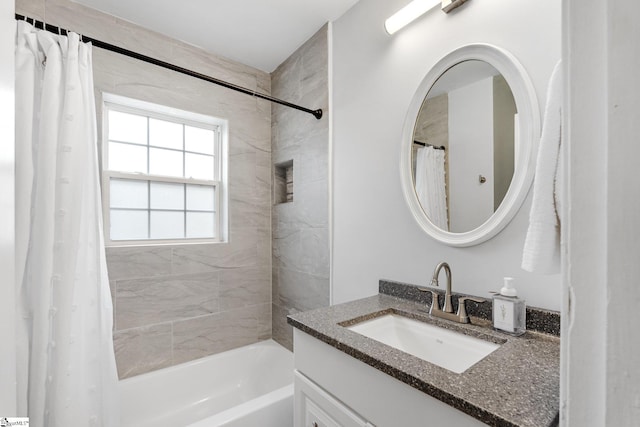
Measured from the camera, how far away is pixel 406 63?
138 cm

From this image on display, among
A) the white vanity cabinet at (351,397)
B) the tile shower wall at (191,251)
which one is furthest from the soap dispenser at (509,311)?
the tile shower wall at (191,251)

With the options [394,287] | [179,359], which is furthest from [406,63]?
[179,359]

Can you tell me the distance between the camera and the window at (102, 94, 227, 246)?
1.89 metres

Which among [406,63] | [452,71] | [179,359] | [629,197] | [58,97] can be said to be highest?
[406,63]

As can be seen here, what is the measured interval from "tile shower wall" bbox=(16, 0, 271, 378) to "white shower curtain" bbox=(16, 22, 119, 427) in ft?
1.85

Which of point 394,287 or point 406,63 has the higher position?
point 406,63

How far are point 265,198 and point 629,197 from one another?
2258mm

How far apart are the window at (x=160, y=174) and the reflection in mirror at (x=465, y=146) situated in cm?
154

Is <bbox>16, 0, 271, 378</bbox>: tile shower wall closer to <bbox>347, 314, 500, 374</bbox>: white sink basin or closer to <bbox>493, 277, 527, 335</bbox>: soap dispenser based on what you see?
<bbox>347, 314, 500, 374</bbox>: white sink basin

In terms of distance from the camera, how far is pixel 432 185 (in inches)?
51.0

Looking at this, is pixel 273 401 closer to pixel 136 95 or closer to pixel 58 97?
pixel 58 97

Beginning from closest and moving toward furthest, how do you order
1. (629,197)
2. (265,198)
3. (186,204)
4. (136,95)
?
(629,197) → (136,95) → (186,204) → (265,198)

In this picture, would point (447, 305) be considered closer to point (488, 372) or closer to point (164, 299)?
point (488, 372)

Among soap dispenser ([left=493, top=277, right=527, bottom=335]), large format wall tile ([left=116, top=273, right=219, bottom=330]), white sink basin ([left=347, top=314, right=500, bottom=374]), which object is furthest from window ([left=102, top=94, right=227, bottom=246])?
soap dispenser ([left=493, top=277, right=527, bottom=335])
